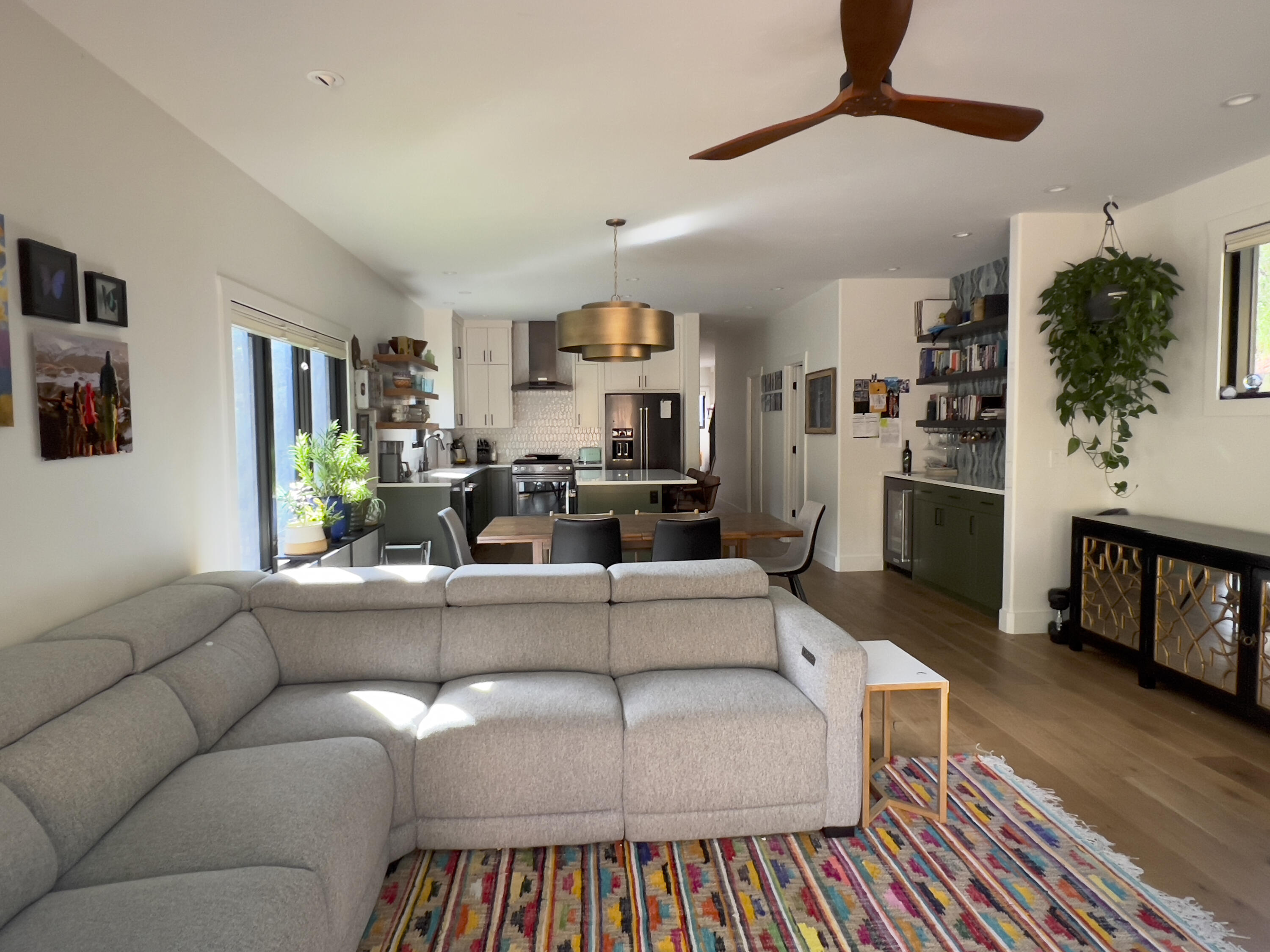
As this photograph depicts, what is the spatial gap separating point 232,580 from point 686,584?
70.9 inches

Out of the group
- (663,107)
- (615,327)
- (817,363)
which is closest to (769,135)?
(663,107)

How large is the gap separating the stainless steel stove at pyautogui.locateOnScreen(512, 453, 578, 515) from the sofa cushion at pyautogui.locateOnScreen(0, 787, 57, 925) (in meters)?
6.52

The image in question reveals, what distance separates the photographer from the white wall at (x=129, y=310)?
2221 millimetres

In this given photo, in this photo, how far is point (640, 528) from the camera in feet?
14.9

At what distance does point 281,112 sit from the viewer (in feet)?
9.72

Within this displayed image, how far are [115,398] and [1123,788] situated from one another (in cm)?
398

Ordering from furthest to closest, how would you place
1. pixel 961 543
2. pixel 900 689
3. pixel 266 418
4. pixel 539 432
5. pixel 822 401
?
pixel 539 432
pixel 822 401
pixel 961 543
pixel 266 418
pixel 900 689

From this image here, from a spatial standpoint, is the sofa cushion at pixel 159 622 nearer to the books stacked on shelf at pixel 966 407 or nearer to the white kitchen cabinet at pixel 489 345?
the books stacked on shelf at pixel 966 407

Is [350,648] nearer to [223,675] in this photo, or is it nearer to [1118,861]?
[223,675]

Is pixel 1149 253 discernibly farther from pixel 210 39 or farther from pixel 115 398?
pixel 115 398

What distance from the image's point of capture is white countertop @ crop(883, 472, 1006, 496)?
5043 millimetres

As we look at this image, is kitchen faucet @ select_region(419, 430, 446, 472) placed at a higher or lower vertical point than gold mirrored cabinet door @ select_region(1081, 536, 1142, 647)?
higher

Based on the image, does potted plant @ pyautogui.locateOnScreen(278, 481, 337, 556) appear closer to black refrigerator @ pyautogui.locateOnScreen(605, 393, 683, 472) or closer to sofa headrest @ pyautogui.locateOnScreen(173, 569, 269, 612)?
sofa headrest @ pyautogui.locateOnScreen(173, 569, 269, 612)

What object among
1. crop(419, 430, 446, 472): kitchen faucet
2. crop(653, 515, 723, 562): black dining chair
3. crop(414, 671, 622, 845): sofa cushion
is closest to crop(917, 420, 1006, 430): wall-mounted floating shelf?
crop(653, 515, 723, 562): black dining chair
